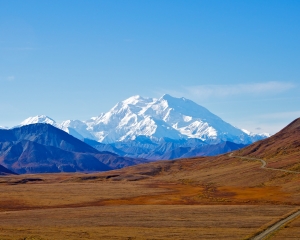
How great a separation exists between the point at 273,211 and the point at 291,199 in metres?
20.5

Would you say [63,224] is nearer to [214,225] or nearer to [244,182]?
[214,225]

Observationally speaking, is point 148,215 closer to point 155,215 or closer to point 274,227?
point 155,215

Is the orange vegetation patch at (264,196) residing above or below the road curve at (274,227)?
above

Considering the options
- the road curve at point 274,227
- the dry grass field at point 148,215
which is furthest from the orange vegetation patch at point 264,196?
the road curve at point 274,227

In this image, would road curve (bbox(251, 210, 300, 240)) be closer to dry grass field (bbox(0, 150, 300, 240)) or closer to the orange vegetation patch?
dry grass field (bbox(0, 150, 300, 240))

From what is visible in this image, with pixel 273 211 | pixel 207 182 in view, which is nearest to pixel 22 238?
pixel 273 211

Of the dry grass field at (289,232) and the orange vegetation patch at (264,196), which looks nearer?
the dry grass field at (289,232)

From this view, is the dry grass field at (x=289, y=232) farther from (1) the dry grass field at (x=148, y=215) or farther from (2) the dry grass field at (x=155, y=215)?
(1) the dry grass field at (x=148, y=215)

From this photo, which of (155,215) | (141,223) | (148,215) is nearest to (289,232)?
(141,223)

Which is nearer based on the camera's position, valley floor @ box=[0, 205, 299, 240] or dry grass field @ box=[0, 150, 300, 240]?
valley floor @ box=[0, 205, 299, 240]

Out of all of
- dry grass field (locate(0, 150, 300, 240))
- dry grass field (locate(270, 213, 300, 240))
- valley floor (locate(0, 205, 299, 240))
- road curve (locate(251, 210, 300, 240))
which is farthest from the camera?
dry grass field (locate(0, 150, 300, 240))

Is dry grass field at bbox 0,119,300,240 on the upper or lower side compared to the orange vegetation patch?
lower

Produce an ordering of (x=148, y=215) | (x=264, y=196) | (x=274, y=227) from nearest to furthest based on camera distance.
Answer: (x=274, y=227), (x=148, y=215), (x=264, y=196)

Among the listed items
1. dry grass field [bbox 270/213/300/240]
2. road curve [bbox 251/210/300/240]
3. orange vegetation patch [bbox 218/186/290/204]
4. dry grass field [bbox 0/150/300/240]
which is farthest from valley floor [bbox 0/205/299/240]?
orange vegetation patch [bbox 218/186/290/204]
